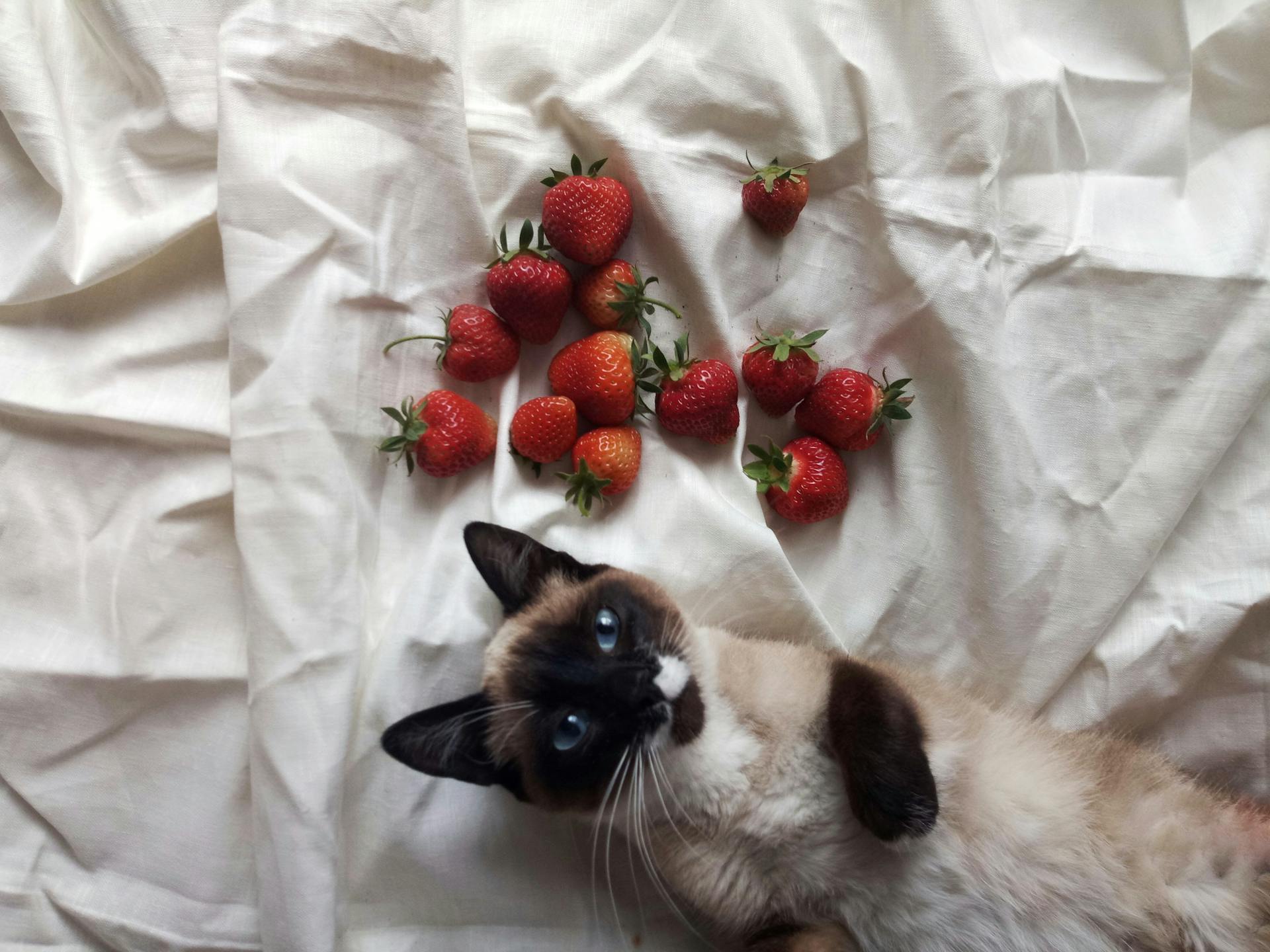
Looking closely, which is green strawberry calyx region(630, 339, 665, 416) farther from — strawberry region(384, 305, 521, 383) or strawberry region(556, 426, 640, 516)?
strawberry region(384, 305, 521, 383)

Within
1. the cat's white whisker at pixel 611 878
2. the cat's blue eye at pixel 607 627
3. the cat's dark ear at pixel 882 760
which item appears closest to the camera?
the cat's dark ear at pixel 882 760

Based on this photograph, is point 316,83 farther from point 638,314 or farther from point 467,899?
point 467,899

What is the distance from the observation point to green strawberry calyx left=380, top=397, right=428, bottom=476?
4.24 feet

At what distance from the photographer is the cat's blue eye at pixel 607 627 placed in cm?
112

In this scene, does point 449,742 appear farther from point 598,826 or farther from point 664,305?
point 664,305

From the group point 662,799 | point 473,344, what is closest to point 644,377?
point 473,344

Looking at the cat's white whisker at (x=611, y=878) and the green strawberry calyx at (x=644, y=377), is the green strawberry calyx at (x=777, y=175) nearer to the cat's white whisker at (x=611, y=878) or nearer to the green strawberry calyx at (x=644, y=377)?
the green strawberry calyx at (x=644, y=377)

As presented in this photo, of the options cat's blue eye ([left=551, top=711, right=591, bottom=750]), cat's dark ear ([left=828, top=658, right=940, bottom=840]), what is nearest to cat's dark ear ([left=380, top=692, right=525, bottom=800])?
cat's blue eye ([left=551, top=711, right=591, bottom=750])

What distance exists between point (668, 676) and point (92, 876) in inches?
38.2

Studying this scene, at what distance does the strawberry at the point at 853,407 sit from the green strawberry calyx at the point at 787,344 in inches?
2.1

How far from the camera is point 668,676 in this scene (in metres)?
1.07

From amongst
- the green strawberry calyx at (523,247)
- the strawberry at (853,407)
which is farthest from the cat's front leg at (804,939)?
the green strawberry calyx at (523,247)

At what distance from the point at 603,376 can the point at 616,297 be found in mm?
150

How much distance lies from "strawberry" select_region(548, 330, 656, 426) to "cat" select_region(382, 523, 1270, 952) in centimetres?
29
